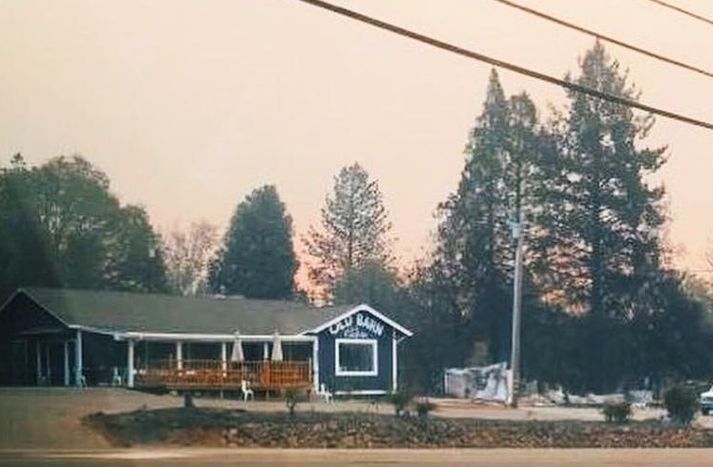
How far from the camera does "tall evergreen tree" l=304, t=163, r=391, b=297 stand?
73.7 ft

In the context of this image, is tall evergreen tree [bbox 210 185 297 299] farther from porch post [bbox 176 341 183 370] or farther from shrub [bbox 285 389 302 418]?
shrub [bbox 285 389 302 418]

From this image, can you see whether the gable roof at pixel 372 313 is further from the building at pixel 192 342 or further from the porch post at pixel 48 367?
the porch post at pixel 48 367

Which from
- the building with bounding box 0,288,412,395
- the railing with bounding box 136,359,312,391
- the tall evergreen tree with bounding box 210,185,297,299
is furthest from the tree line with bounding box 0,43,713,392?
the railing with bounding box 136,359,312,391

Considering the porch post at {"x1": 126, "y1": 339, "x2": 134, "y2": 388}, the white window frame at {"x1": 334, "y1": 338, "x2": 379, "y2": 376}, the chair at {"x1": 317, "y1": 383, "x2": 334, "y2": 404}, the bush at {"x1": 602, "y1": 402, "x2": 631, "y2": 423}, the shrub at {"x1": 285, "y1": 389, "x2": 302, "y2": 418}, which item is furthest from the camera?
the bush at {"x1": 602, "y1": 402, "x2": 631, "y2": 423}

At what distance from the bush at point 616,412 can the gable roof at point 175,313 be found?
217 inches

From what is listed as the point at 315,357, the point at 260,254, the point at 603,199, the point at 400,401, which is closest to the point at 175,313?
the point at 260,254

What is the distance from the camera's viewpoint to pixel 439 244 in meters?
24.0

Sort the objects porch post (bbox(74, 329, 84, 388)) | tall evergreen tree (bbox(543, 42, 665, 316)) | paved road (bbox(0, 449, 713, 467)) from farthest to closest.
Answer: tall evergreen tree (bbox(543, 42, 665, 316)) → porch post (bbox(74, 329, 84, 388)) → paved road (bbox(0, 449, 713, 467))

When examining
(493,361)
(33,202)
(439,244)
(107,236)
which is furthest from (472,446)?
(33,202)

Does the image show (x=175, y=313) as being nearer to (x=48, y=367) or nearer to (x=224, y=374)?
(x=224, y=374)

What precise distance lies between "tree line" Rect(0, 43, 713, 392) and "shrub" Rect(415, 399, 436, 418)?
0.23m

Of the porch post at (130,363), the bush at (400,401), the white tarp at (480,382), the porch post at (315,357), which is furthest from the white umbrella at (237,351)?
the white tarp at (480,382)

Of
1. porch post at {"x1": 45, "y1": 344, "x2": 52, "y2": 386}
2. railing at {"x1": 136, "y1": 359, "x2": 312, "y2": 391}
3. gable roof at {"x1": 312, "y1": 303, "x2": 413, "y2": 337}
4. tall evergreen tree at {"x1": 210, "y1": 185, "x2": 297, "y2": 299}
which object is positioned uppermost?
tall evergreen tree at {"x1": 210, "y1": 185, "x2": 297, "y2": 299}

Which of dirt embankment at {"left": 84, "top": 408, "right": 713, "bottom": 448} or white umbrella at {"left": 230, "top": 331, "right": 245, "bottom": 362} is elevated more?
white umbrella at {"left": 230, "top": 331, "right": 245, "bottom": 362}
